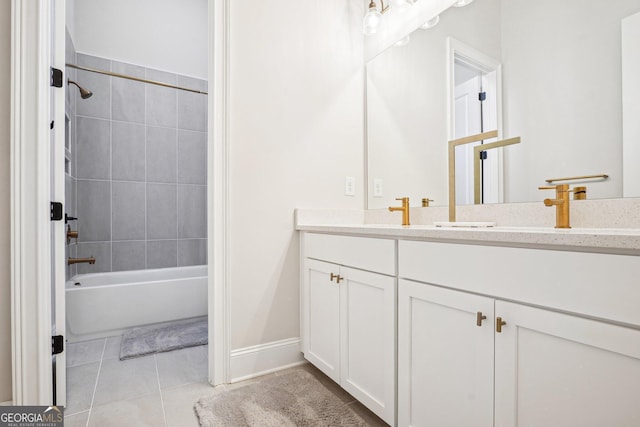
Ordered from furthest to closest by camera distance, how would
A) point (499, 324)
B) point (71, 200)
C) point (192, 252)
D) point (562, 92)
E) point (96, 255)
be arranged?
point (192, 252), point (96, 255), point (71, 200), point (562, 92), point (499, 324)

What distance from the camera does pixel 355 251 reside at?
1370 millimetres

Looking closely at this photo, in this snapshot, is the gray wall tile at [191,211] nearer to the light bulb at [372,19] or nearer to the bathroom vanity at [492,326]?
the light bulb at [372,19]

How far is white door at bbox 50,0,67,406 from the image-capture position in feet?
4.58

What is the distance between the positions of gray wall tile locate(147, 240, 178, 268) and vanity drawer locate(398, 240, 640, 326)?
271 centimetres

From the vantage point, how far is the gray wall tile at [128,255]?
2.85 m

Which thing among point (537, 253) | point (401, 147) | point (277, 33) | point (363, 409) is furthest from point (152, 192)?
point (537, 253)

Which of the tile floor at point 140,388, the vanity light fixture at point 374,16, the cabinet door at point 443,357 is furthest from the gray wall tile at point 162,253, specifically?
the cabinet door at point 443,357

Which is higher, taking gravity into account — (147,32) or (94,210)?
(147,32)

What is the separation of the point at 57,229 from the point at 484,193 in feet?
6.27

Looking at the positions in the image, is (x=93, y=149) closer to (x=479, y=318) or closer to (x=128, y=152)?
(x=128, y=152)

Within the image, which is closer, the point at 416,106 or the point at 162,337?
the point at 416,106

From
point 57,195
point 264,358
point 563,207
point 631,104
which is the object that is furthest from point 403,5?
point 264,358

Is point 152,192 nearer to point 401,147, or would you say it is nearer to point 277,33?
point 277,33

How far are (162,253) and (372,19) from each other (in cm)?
265
